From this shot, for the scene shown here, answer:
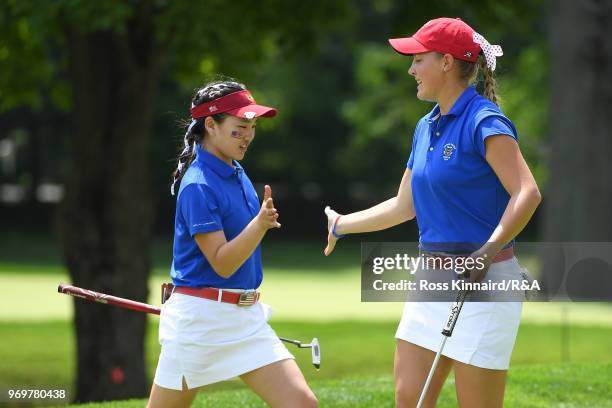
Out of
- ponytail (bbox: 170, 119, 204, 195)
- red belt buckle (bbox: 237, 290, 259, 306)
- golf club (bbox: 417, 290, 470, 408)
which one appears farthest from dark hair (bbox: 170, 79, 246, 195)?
golf club (bbox: 417, 290, 470, 408)

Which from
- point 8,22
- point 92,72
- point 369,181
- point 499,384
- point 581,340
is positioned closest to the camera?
point 499,384

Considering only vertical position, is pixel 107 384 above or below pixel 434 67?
below

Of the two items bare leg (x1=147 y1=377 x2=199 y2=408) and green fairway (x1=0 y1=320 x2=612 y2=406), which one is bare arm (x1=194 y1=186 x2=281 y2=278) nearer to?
bare leg (x1=147 y1=377 x2=199 y2=408)

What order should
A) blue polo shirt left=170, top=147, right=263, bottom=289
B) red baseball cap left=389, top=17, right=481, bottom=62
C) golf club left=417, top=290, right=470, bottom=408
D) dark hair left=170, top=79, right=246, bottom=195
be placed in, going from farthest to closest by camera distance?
dark hair left=170, top=79, right=246, bottom=195
red baseball cap left=389, top=17, right=481, bottom=62
blue polo shirt left=170, top=147, right=263, bottom=289
golf club left=417, top=290, right=470, bottom=408

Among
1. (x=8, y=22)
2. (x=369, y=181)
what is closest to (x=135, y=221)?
(x=8, y=22)

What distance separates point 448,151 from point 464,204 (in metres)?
0.21

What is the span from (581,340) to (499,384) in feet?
39.9

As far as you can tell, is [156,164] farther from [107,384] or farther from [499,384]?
[499,384]

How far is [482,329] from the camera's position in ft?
14.9

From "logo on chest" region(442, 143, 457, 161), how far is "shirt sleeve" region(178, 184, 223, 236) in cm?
89

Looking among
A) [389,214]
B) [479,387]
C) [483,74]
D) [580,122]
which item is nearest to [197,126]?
[389,214]

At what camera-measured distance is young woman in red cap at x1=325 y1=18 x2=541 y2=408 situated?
14.5 feet

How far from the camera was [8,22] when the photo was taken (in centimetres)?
1038

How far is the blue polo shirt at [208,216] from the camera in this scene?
180 inches
